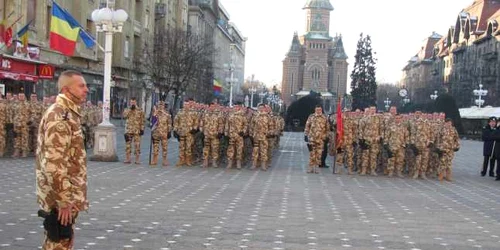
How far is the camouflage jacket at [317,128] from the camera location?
19.6 metres

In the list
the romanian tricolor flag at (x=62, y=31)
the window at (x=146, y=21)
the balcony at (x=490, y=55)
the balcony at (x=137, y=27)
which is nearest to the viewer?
the romanian tricolor flag at (x=62, y=31)

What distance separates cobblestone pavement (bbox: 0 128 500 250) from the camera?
8.69 m

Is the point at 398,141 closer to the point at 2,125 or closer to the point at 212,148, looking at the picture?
the point at 212,148

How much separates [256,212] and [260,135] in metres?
8.67

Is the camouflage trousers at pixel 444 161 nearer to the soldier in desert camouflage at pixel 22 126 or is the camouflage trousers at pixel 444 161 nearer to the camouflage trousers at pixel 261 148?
the camouflage trousers at pixel 261 148

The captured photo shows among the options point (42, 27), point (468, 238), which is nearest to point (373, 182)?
point (468, 238)

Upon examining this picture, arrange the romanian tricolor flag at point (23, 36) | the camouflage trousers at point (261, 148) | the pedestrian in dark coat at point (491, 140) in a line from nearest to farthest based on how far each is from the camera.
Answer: the camouflage trousers at point (261, 148)
the pedestrian in dark coat at point (491, 140)
the romanian tricolor flag at point (23, 36)

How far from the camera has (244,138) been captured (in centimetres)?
2047

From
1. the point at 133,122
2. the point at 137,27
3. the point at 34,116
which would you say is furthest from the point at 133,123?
the point at 137,27

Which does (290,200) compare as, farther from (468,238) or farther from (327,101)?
(327,101)

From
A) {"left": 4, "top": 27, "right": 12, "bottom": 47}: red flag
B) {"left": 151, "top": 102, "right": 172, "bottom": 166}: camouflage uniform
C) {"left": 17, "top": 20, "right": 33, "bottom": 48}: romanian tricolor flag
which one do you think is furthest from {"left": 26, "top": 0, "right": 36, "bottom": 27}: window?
{"left": 151, "top": 102, "right": 172, "bottom": 166}: camouflage uniform

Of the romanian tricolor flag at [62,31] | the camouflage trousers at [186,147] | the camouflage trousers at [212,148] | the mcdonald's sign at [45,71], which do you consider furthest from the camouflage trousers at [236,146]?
the mcdonald's sign at [45,71]

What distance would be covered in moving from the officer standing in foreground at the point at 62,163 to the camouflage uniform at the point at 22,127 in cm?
1521

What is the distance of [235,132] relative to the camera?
19.7 meters
